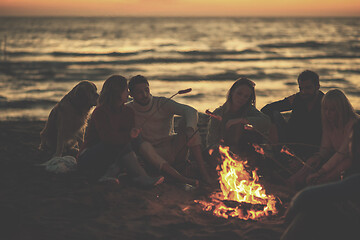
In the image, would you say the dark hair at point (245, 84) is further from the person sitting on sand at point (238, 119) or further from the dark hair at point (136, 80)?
the dark hair at point (136, 80)

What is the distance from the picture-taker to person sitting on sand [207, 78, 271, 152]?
6160 millimetres

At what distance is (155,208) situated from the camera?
5203 millimetres

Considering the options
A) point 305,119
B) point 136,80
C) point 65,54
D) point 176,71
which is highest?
point 136,80

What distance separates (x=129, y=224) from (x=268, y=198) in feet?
5.89

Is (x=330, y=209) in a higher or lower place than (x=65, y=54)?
higher

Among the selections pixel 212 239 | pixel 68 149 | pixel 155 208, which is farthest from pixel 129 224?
pixel 68 149

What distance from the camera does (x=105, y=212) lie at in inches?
198

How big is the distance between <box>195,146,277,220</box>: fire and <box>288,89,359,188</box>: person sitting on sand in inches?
24.2

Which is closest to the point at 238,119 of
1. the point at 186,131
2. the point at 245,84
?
the point at 245,84

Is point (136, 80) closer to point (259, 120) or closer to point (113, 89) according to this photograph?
point (113, 89)

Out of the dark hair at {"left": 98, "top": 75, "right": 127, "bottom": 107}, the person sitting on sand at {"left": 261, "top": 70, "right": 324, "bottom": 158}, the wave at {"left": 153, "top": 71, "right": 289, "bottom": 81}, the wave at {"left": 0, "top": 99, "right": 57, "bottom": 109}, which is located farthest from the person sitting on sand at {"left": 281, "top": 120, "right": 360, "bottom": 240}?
the wave at {"left": 153, "top": 71, "right": 289, "bottom": 81}

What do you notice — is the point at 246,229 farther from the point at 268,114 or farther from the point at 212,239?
the point at 268,114

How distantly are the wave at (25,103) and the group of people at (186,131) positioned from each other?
758cm

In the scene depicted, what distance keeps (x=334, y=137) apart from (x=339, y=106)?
51 centimetres
